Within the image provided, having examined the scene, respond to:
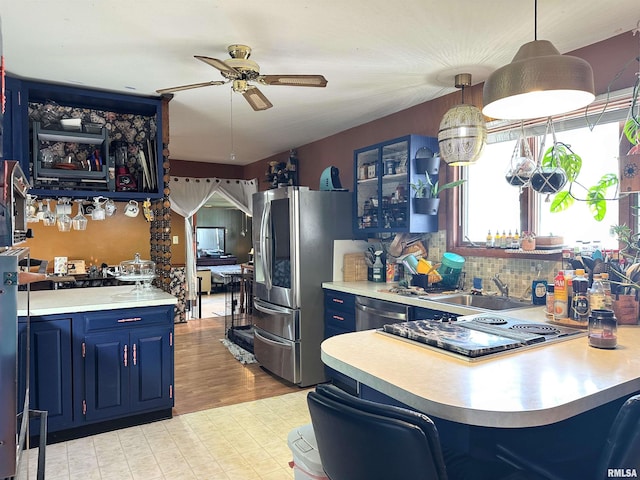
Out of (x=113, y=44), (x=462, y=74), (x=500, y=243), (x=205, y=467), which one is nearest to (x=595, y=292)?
(x=500, y=243)

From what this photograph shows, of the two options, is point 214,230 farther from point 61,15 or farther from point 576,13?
point 576,13

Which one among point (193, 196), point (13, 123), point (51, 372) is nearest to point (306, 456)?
point (51, 372)

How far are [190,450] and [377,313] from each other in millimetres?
1511

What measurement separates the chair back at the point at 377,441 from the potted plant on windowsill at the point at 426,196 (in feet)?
8.57

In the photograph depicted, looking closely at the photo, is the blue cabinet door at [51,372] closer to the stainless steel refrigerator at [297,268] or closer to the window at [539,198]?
the stainless steel refrigerator at [297,268]

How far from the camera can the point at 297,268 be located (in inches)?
147

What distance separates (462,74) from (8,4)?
8.79 feet

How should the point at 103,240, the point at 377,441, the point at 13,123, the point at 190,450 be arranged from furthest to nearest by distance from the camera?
→ the point at 103,240, the point at 13,123, the point at 190,450, the point at 377,441

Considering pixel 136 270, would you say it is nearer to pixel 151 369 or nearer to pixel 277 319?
pixel 151 369

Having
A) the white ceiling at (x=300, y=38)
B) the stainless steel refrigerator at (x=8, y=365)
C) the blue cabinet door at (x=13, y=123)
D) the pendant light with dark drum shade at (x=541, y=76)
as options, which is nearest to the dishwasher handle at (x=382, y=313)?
the white ceiling at (x=300, y=38)

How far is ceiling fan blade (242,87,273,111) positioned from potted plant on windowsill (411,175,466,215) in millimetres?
1335

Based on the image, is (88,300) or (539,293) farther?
(88,300)

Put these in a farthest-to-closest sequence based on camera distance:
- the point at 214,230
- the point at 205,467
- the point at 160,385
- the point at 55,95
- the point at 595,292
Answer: the point at 214,230 < the point at 55,95 < the point at 160,385 < the point at 205,467 < the point at 595,292

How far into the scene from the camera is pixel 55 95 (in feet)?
11.3
